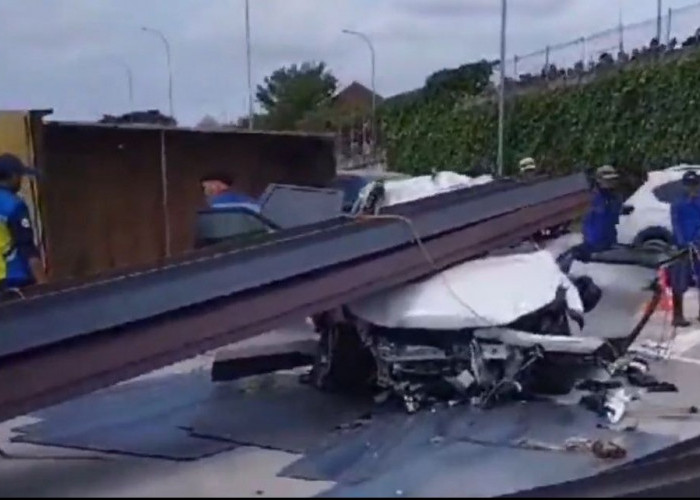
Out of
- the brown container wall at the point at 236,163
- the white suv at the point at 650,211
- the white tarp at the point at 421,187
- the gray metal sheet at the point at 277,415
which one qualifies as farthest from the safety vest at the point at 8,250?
the white suv at the point at 650,211

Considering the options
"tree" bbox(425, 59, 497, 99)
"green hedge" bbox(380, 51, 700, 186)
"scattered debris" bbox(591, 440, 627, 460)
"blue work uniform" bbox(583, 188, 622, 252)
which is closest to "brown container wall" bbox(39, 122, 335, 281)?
"blue work uniform" bbox(583, 188, 622, 252)

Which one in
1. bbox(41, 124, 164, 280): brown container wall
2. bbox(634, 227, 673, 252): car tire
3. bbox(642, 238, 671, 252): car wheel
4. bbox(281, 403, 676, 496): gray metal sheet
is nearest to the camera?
bbox(281, 403, 676, 496): gray metal sheet

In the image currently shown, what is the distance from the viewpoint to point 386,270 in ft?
22.0

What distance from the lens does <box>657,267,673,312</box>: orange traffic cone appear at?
9.61 metres

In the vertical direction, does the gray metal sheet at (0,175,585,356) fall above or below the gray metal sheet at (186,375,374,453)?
above

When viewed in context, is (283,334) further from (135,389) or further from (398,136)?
(398,136)

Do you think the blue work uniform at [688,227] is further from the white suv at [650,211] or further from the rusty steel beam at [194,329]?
the rusty steel beam at [194,329]

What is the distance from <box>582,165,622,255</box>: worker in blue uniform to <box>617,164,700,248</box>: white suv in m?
2.00

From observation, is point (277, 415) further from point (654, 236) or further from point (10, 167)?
point (654, 236)

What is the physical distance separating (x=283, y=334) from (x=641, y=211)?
8.59m

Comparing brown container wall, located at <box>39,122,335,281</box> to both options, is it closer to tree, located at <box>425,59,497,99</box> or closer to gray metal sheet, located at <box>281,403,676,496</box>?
gray metal sheet, located at <box>281,403,676,496</box>

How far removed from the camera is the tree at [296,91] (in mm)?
63250

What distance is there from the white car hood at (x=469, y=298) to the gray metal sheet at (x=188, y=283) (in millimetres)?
292

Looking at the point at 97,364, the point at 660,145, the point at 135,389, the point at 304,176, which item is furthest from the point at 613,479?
the point at 660,145
